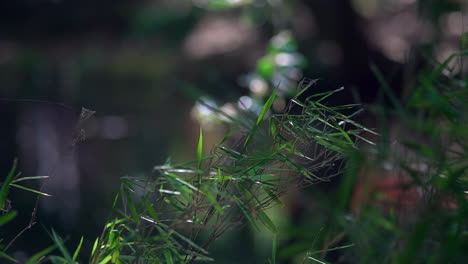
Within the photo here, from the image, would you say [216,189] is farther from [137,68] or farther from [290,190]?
[137,68]

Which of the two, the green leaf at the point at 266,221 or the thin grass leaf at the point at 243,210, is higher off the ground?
the thin grass leaf at the point at 243,210

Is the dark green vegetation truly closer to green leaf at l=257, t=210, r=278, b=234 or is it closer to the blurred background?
green leaf at l=257, t=210, r=278, b=234

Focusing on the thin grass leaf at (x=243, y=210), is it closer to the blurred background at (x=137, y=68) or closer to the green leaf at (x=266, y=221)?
the green leaf at (x=266, y=221)

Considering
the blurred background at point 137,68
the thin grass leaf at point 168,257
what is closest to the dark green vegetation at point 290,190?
the thin grass leaf at point 168,257

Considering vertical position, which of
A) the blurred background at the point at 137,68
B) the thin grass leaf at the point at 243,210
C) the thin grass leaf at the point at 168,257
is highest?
the thin grass leaf at the point at 243,210

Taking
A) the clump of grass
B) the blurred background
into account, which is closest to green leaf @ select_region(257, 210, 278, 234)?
the clump of grass

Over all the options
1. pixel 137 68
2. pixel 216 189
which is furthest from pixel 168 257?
pixel 137 68

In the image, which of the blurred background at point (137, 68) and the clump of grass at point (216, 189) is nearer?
the clump of grass at point (216, 189)

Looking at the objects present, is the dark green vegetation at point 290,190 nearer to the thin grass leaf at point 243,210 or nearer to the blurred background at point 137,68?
the thin grass leaf at point 243,210

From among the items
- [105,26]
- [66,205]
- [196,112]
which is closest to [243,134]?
[196,112]
